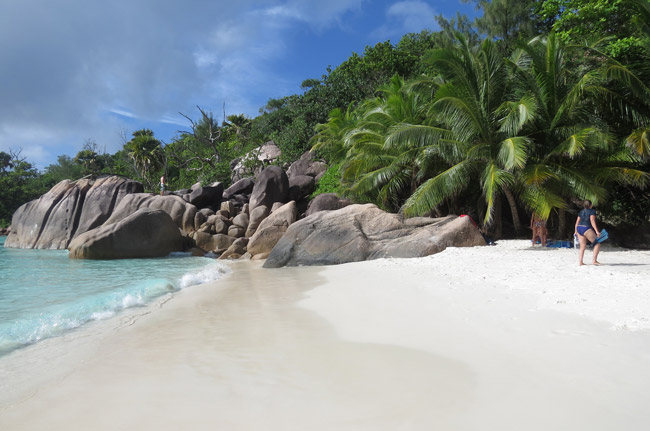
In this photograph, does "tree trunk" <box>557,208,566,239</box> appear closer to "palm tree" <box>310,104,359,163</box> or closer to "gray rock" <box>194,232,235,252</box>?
"palm tree" <box>310,104,359,163</box>

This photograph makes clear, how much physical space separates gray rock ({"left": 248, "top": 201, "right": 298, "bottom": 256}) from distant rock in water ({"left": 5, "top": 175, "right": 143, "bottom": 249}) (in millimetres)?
11322

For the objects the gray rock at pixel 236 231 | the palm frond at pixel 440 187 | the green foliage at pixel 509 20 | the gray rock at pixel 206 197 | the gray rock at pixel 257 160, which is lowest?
the gray rock at pixel 236 231

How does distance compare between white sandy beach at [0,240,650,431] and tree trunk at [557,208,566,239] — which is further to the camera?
tree trunk at [557,208,566,239]

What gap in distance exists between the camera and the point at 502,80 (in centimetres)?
1244

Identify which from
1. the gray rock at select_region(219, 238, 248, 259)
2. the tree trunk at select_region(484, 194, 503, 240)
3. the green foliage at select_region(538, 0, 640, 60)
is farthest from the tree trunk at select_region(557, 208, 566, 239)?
the gray rock at select_region(219, 238, 248, 259)

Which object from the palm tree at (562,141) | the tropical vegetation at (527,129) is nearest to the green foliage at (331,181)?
the tropical vegetation at (527,129)

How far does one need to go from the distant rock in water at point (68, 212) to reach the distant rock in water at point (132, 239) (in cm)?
657

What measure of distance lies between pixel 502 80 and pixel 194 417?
13.1 meters

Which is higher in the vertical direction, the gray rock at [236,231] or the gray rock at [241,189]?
the gray rock at [241,189]

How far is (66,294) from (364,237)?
7.42 m

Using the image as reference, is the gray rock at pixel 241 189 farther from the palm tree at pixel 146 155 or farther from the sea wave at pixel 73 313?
the palm tree at pixel 146 155

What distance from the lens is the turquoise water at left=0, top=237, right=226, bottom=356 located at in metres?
5.00

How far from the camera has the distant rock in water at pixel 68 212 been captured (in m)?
22.6

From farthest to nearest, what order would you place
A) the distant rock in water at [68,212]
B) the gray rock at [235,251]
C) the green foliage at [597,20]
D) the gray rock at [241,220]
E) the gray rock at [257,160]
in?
the gray rock at [257,160], the distant rock in water at [68,212], the gray rock at [241,220], the gray rock at [235,251], the green foliage at [597,20]
